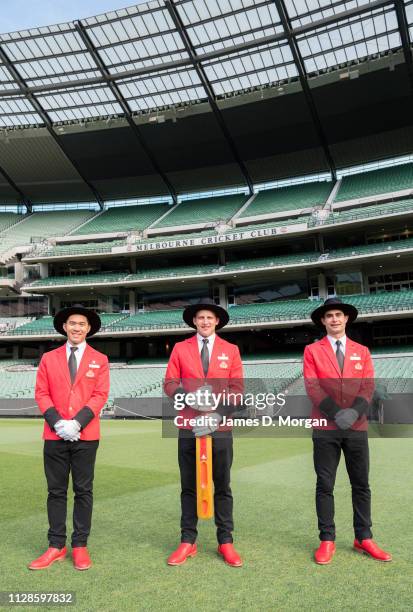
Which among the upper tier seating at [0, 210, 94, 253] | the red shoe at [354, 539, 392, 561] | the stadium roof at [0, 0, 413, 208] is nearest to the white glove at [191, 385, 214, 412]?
the red shoe at [354, 539, 392, 561]

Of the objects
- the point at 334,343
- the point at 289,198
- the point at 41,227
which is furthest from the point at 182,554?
the point at 41,227

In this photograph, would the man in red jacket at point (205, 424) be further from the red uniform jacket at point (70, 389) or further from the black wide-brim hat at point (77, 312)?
the black wide-brim hat at point (77, 312)

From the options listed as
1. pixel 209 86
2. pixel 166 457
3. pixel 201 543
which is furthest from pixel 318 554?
pixel 209 86

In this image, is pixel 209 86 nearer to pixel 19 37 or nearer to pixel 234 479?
pixel 19 37

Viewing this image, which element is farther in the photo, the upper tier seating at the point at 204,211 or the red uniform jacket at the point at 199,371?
the upper tier seating at the point at 204,211

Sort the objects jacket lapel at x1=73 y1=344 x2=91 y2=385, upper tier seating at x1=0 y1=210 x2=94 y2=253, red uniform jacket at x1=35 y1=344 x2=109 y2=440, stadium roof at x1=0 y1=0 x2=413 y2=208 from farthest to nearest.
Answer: upper tier seating at x1=0 y1=210 x2=94 y2=253, stadium roof at x1=0 y1=0 x2=413 y2=208, jacket lapel at x1=73 y1=344 x2=91 y2=385, red uniform jacket at x1=35 y1=344 x2=109 y2=440

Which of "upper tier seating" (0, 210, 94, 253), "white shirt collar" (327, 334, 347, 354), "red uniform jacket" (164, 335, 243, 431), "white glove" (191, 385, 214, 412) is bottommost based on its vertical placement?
"white glove" (191, 385, 214, 412)

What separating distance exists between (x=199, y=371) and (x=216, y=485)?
105cm

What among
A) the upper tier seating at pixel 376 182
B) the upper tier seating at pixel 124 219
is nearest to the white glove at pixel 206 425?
the upper tier seating at pixel 376 182

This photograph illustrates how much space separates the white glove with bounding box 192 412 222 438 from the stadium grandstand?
22.3m

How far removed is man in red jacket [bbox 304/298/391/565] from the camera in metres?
4.30

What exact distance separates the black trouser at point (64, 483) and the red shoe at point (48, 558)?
0.15ft

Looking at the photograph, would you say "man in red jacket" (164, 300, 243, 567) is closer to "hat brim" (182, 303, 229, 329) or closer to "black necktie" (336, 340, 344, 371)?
"hat brim" (182, 303, 229, 329)

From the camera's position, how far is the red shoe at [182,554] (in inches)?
162
